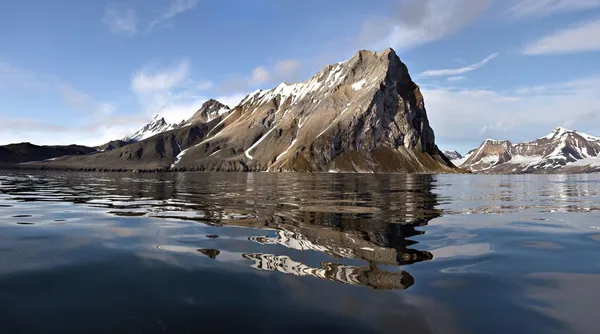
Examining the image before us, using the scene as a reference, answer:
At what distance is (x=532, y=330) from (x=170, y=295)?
810cm

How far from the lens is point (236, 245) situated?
1514 cm

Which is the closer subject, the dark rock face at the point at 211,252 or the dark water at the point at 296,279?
the dark water at the point at 296,279

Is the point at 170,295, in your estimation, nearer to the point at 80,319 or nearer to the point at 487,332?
the point at 80,319

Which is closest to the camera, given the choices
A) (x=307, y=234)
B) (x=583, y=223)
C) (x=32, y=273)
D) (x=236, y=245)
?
(x=32, y=273)

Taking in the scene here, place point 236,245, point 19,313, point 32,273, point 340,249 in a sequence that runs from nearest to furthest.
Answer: point 19,313 < point 32,273 < point 340,249 < point 236,245

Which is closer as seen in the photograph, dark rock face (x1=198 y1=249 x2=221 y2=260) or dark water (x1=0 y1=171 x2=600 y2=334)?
dark water (x1=0 y1=171 x2=600 y2=334)

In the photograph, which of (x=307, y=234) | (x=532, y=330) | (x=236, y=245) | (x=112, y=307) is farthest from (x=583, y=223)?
(x=112, y=307)

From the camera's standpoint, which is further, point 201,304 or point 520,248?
point 520,248

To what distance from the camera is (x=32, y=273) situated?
35.5 ft

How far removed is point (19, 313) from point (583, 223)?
28.2 m

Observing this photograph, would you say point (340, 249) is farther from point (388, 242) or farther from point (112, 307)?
point (112, 307)

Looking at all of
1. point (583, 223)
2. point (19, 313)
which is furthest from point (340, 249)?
point (583, 223)

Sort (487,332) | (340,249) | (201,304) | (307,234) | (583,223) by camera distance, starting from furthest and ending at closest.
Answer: (583,223) → (307,234) → (340,249) → (201,304) → (487,332)

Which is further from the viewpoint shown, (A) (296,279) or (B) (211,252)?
(B) (211,252)
